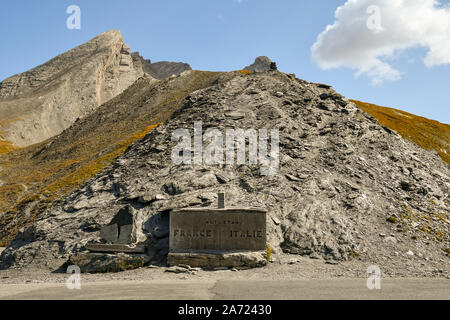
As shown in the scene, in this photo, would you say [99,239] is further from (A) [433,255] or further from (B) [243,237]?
(A) [433,255]

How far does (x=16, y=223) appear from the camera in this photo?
37.1 metres

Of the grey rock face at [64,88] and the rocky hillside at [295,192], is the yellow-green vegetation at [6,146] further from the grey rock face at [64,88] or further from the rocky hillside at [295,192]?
the rocky hillside at [295,192]

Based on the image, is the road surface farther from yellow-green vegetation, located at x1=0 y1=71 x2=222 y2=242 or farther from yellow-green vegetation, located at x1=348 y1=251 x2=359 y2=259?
yellow-green vegetation, located at x1=0 y1=71 x2=222 y2=242

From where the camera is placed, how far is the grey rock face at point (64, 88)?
138000 millimetres

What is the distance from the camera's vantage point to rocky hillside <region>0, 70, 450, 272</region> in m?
24.2

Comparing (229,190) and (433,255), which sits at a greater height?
(229,190)

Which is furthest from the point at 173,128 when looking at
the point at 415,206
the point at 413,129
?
the point at 413,129

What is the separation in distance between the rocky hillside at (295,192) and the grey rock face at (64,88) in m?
112

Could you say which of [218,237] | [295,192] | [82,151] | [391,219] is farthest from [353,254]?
[82,151]

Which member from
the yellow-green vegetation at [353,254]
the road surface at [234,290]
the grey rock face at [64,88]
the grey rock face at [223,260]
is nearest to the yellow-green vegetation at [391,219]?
the yellow-green vegetation at [353,254]

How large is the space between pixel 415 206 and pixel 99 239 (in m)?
23.5

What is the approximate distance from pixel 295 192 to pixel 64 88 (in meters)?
150

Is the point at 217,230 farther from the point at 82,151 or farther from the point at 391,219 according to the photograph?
the point at 82,151

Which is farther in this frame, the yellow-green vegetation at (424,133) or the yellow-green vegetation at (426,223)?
the yellow-green vegetation at (424,133)
